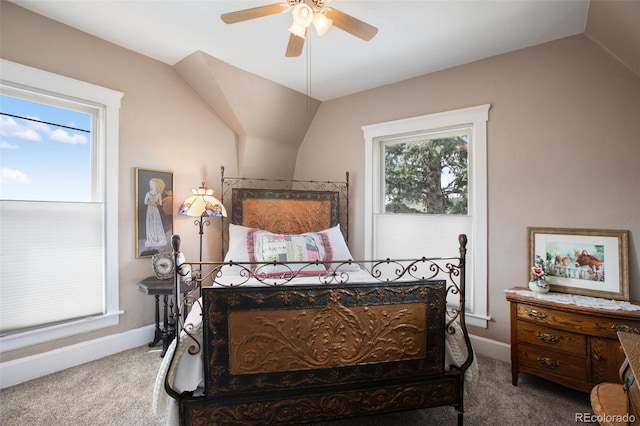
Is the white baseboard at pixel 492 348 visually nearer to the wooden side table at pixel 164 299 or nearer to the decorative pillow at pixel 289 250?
the decorative pillow at pixel 289 250

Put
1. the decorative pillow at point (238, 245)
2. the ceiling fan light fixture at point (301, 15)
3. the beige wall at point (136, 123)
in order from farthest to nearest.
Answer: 1. the decorative pillow at point (238, 245)
2. the beige wall at point (136, 123)
3. the ceiling fan light fixture at point (301, 15)

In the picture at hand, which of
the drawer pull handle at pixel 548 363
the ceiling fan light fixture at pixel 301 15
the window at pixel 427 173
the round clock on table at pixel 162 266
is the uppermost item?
the ceiling fan light fixture at pixel 301 15

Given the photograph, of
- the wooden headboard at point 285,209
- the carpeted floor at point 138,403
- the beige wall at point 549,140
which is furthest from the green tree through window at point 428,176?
the carpeted floor at point 138,403

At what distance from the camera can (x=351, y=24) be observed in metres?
1.84

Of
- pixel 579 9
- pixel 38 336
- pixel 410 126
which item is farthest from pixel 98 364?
pixel 579 9

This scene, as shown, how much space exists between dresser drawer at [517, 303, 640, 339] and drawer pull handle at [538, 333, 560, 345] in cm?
8

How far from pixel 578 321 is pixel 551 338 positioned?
0.70 feet

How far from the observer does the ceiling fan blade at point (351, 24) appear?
1767 mm

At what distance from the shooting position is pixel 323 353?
166cm

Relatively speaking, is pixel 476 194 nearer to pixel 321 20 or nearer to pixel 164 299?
pixel 321 20

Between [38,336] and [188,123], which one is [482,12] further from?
[38,336]

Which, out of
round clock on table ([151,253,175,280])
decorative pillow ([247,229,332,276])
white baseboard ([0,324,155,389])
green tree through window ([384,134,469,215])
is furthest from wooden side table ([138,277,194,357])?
green tree through window ([384,134,469,215])

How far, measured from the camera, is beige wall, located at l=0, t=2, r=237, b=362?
7.68ft

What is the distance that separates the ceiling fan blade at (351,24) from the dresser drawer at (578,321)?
2.20 meters
